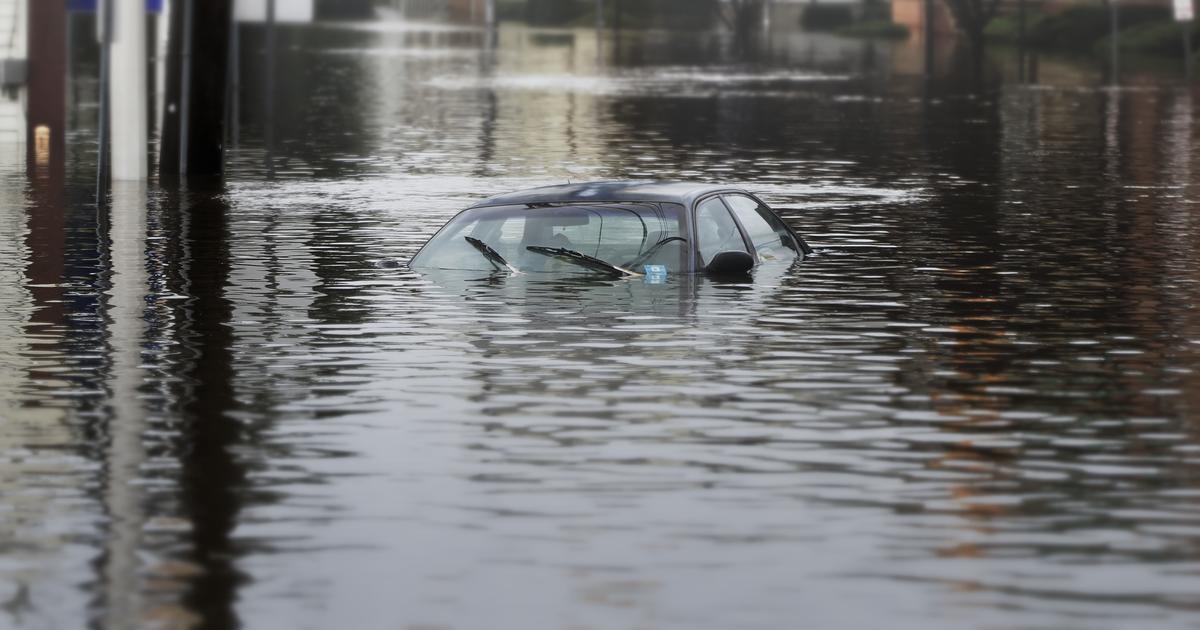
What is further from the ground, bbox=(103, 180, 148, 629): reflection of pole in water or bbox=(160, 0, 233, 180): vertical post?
bbox=(160, 0, 233, 180): vertical post

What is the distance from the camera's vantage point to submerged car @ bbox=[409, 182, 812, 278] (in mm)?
18031

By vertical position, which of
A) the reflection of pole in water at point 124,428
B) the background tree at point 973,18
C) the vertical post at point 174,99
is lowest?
the reflection of pole in water at point 124,428

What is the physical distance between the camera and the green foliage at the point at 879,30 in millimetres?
107000

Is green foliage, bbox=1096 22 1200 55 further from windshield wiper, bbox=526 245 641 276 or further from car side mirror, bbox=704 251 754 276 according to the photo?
windshield wiper, bbox=526 245 641 276

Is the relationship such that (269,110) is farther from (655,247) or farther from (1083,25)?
(1083,25)

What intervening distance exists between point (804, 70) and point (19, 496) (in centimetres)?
6353

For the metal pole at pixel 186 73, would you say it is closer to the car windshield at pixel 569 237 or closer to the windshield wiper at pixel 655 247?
the car windshield at pixel 569 237

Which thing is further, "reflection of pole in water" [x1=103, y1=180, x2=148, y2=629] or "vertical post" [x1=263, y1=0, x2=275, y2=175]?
"vertical post" [x1=263, y1=0, x2=275, y2=175]

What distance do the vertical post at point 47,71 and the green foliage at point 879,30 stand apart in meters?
72.0

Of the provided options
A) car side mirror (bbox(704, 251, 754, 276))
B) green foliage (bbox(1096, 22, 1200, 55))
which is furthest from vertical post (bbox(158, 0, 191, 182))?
green foliage (bbox(1096, 22, 1200, 55))

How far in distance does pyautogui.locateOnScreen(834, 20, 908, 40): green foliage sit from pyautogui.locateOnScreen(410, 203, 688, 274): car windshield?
88088mm

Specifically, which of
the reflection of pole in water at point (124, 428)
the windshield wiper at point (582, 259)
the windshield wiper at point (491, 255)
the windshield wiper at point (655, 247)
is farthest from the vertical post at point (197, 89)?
the windshield wiper at point (655, 247)

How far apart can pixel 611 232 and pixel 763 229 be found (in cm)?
150

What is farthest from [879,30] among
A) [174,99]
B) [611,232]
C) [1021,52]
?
[611,232]
